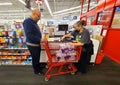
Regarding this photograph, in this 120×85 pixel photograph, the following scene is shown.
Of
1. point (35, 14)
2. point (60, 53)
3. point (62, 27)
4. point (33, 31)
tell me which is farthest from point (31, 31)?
point (62, 27)

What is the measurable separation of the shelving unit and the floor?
0.79ft

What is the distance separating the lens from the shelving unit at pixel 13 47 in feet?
12.1

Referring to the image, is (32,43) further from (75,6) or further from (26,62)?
(75,6)

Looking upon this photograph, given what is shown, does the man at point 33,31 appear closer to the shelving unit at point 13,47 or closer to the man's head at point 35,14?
the man's head at point 35,14

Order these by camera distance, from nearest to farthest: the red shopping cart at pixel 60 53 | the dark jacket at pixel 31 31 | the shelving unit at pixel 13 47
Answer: the dark jacket at pixel 31 31
the red shopping cart at pixel 60 53
the shelving unit at pixel 13 47

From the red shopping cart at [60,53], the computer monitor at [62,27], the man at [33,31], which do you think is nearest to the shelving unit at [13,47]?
the man at [33,31]

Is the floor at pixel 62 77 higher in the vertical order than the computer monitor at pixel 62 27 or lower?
lower

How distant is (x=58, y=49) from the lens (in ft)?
9.85

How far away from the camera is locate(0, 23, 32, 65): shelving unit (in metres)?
3.69

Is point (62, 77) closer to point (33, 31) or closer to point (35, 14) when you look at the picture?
point (33, 31)

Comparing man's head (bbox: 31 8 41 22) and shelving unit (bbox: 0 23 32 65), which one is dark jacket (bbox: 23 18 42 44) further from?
shelving unit (bbox: 0 23 32 65)

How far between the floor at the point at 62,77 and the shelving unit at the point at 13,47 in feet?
0.79

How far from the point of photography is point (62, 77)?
3.18m

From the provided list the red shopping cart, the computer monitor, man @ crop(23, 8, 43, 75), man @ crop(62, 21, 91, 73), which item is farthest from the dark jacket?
the computer monitor
